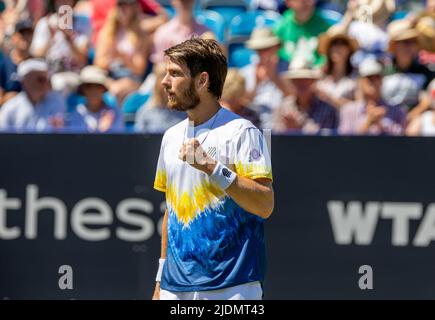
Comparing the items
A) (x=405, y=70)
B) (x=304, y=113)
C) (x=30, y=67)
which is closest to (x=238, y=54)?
(x=304, y=113)

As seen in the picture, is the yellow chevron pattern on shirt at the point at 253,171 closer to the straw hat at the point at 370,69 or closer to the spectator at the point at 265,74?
the spectator at the point at 265,74

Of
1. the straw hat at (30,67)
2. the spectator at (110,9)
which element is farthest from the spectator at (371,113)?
the straw hat at (30,67)

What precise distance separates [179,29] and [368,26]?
1.72m

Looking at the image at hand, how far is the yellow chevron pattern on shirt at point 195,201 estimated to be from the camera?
4.72 metres

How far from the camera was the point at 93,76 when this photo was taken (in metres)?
9.45

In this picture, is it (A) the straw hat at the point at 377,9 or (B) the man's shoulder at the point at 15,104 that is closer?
(B) the man's shoulder at the point at 15,104

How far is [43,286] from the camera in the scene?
8.12 m

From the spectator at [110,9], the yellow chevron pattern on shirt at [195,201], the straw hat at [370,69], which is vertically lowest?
the yellow chevron pattern on shirt at [195,201]

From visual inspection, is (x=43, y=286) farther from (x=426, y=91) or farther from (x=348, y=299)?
(x=426, y=91)

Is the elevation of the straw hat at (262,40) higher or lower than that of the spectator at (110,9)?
lower

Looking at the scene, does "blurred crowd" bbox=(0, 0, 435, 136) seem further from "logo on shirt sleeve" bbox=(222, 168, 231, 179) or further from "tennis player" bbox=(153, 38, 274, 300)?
"logo on shirt sleeve" bbox=(222, 168, 231, 179)

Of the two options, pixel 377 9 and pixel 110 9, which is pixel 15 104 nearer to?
pixel 110 9

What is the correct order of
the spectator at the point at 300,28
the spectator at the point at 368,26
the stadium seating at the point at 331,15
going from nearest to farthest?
the spectator at the point at 368,26
the spectator at the point at 300,28
the stadium seating at the point at 331,15

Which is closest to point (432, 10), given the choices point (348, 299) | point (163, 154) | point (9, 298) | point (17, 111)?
point (348, 299)
